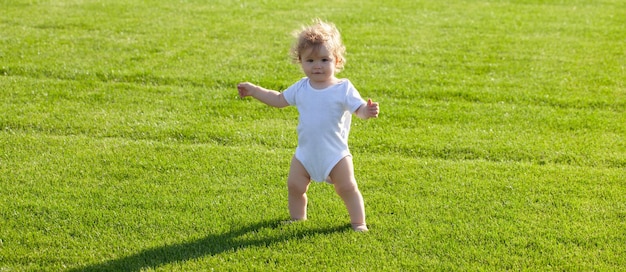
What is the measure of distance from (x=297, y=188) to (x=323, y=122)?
1.74 feet

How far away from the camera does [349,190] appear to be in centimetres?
506

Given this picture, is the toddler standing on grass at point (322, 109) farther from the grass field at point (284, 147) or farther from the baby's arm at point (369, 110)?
the grass field at point (284, 147)

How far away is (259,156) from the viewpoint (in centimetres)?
646

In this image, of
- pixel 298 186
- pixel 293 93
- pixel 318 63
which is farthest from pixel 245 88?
pixel 298 186

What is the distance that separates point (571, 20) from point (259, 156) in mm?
7150

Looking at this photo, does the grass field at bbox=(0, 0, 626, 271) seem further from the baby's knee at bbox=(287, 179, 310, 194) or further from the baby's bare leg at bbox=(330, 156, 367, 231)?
the baby's knee at bbox=(287, 179, 310, 194)

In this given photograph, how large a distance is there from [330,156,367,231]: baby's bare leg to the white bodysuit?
2.0 inches

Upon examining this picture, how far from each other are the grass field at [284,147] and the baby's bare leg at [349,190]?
0.11 meters

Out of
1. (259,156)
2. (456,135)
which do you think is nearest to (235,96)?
(259,156)

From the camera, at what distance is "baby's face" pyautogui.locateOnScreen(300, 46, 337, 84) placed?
4.88 metres

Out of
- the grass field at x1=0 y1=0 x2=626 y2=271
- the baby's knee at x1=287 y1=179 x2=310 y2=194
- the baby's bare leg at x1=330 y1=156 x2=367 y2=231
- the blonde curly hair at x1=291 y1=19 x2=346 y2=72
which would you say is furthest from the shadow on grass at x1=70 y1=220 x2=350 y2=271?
the blonde curly hair at x1=291 y1=19 x2=346 y2=72

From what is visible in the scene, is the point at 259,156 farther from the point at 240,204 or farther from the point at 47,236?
the point at 47,236

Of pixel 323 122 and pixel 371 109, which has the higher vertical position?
pixel 371 109

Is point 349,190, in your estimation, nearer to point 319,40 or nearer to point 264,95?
point 264,95
